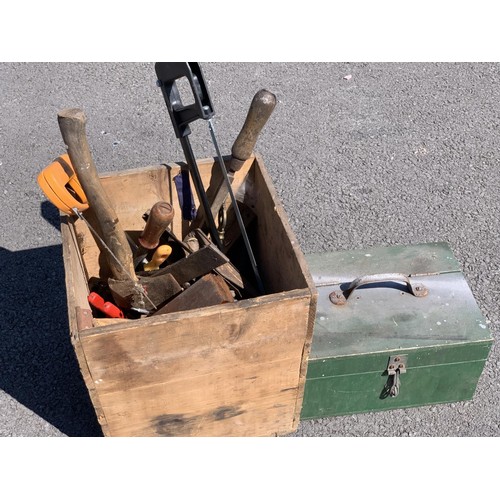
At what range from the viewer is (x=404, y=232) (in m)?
2.94

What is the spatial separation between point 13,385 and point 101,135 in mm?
1486

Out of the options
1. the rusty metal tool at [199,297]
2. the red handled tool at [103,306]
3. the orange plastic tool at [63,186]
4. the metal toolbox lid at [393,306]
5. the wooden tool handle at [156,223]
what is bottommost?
the metal toolbox lid at [393,306]

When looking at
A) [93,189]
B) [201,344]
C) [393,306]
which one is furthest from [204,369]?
[393,306]

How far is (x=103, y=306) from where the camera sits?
1.96 metres

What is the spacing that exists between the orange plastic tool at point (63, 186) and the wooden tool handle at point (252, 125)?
461 millimetres

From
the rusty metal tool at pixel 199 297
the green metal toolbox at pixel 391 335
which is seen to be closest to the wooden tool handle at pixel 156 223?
the rusty metal tool at pixel 199 297

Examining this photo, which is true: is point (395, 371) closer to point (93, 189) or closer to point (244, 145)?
point (244, 145)

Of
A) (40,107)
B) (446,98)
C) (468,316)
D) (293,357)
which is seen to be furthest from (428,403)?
(40,107)

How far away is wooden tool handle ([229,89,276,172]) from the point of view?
1.90 metres

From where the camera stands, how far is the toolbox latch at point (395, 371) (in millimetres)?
2090

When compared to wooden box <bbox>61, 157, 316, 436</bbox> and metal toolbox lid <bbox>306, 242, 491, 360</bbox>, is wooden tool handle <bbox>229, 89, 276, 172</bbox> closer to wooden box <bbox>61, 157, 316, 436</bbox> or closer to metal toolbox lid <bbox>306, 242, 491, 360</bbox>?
wooden box <bbox>61, 157, 316, 436</bbox>

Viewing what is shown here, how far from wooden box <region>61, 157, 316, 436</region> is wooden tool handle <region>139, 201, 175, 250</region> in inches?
8.1

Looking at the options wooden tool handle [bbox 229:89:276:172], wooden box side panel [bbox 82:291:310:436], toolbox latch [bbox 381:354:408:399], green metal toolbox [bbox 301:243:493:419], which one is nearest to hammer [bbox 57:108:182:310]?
wooden box side panel [bbox 82:291:310:436]

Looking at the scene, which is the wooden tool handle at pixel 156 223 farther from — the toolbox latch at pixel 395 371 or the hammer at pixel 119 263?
the toolbox latch at pixel 395 371
